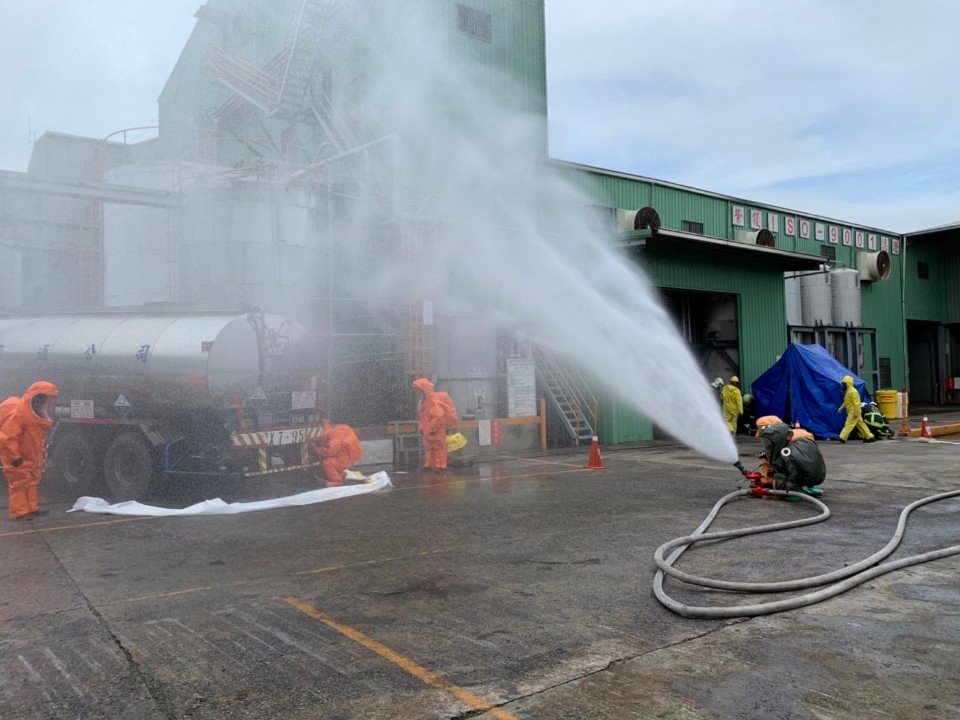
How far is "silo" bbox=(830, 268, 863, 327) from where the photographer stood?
77.5 feet

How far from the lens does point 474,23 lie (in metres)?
20.2

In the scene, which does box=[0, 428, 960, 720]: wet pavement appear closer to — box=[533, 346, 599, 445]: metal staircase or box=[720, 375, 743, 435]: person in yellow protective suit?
box=[533, 346, 599, 445]: metal staircase

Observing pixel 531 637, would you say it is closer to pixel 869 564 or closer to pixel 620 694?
pixel 620 694

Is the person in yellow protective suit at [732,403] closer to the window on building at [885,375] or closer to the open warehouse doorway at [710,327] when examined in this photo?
the open warehouse doorway at [710,327]

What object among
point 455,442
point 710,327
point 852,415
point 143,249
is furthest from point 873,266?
point 143,249

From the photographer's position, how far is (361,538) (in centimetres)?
706

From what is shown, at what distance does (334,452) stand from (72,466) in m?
3.78

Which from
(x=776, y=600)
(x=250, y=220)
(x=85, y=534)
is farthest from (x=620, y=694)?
(x=250, y=220)

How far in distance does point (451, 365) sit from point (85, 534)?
8.83m

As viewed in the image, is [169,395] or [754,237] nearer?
[169,395]

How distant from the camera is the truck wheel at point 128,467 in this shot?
959 centimetres

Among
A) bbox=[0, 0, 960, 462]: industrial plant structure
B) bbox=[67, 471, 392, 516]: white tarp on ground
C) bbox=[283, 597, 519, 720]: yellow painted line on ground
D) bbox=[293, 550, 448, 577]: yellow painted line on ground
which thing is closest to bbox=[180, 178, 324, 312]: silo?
bbox=[0, 0, 960, 462]: industrial plant structure

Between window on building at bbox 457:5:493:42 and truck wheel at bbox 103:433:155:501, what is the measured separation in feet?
48.4

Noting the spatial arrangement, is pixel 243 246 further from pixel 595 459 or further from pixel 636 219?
pixel 636 219
